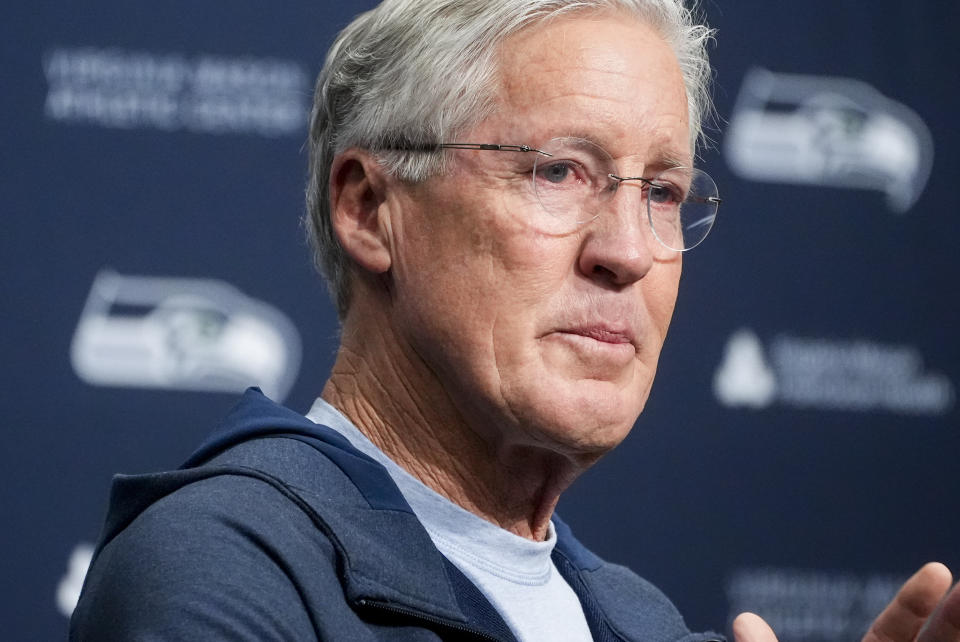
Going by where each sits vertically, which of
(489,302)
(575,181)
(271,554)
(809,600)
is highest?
(575,181)

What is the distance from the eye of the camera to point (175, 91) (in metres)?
2.23

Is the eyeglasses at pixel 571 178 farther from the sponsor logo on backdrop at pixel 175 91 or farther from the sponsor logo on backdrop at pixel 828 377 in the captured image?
the sponsor logo on backdrop at pixel 828 377

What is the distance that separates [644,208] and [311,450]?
0.44 metres

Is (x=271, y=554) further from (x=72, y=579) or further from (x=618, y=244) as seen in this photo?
(x=72, y=579)

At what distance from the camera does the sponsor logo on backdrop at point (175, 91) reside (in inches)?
85.8

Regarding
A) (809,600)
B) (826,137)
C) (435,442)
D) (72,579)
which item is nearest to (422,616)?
(435,442)

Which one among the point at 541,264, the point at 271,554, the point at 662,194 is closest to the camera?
the point at 271,554

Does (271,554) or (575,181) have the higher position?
(575,181)

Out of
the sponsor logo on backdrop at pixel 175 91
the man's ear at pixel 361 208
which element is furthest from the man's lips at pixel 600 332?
the sponsor logo on backdrop at pixel 175 91

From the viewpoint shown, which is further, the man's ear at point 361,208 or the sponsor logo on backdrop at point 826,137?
the sponsor logo on backdrop at point 826,137

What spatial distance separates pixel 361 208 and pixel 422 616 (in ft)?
1.63

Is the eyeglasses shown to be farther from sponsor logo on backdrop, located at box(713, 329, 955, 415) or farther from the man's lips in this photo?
sponsor logo on backdrop, located at box(713, 329, 955, 415)

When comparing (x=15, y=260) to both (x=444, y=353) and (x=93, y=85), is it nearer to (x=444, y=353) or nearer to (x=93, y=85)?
(x=93, y=85)

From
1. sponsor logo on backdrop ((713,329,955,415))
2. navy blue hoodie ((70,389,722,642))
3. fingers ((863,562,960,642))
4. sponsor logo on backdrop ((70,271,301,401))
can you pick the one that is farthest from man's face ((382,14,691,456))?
→ sponsor logo on backdrop ((713,329,955,415))
